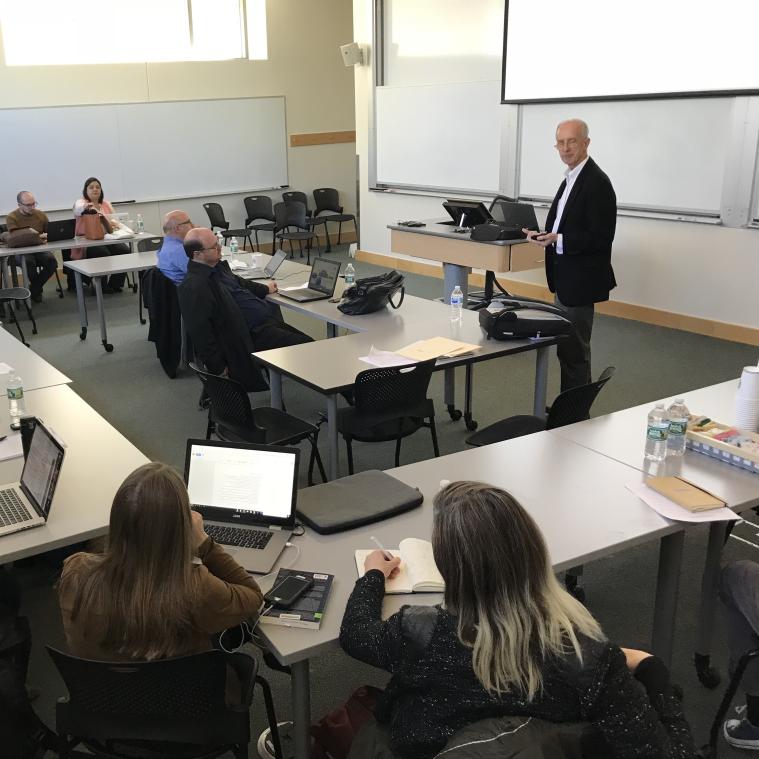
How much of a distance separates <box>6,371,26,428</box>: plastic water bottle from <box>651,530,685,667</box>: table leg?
8.06 feet

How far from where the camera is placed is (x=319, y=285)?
5410mm

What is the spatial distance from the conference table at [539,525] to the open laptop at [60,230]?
6.25m

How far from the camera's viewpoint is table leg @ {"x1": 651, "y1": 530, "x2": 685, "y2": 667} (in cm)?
264

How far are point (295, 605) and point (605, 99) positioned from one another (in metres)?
6.09

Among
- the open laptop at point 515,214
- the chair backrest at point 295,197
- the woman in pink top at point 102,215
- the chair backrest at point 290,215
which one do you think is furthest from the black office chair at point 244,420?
the chair backrest at point 295,197

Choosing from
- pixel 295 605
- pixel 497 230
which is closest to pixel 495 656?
pixel 295 605

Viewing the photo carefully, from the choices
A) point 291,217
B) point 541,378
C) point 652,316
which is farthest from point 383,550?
point 291,217

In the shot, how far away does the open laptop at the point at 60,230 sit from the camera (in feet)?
26.2

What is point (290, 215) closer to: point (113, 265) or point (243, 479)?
point (113, 265)

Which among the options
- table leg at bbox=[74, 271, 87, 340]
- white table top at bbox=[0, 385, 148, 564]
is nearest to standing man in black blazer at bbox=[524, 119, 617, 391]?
white table top at bbox=[0, 385, 148, 564]

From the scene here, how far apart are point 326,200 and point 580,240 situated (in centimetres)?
684

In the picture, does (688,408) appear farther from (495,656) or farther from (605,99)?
(605,99)

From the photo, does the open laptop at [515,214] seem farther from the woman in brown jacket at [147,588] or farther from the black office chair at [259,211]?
the woman in brown jacket at [147,588]

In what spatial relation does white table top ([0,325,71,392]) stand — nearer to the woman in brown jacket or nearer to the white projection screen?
the woman in brown jacket
